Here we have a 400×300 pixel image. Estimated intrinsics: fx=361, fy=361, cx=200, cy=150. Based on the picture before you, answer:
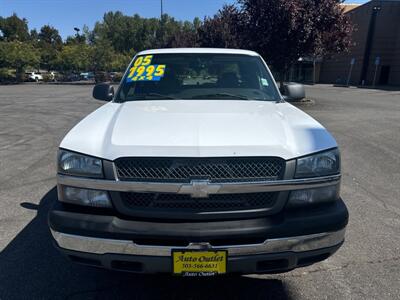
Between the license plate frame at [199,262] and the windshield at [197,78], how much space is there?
179cm

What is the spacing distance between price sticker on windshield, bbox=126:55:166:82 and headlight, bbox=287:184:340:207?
2120mm

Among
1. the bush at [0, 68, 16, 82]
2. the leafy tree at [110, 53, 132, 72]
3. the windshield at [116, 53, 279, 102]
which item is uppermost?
the windshield at [116, 53, 279, 102]

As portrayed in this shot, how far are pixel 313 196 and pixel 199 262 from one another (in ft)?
2.86

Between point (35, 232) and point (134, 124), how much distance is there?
195 cm

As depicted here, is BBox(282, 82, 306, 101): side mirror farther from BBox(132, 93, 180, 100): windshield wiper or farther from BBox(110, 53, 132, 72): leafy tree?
BBox(110, 53, 132, 72): leafy tree

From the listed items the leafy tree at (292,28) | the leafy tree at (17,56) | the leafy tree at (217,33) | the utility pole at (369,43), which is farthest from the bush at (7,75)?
the utility pole at (369,43)

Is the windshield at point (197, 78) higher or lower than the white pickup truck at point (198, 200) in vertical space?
higher

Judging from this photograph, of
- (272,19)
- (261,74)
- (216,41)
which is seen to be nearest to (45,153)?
(261,74)

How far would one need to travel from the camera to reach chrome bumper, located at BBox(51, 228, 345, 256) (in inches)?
87.4

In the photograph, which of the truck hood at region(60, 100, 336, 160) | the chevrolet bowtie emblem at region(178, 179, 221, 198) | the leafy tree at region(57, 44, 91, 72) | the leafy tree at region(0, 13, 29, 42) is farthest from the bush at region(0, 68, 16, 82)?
the chevrolet bowtie emblem at region(178, 179, 221, 198)

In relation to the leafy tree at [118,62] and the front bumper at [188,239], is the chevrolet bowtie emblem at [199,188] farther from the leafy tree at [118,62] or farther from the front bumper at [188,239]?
the leafy tree at [118,62]

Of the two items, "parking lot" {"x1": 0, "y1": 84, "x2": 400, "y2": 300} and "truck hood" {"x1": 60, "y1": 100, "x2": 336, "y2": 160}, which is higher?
"truck hood" {"x1": 60, "y1": 100, "x2": 336, "y2": 160}

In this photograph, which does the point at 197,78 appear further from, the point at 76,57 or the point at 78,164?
the point at 76,57

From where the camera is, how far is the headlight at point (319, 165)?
2.37 metres
